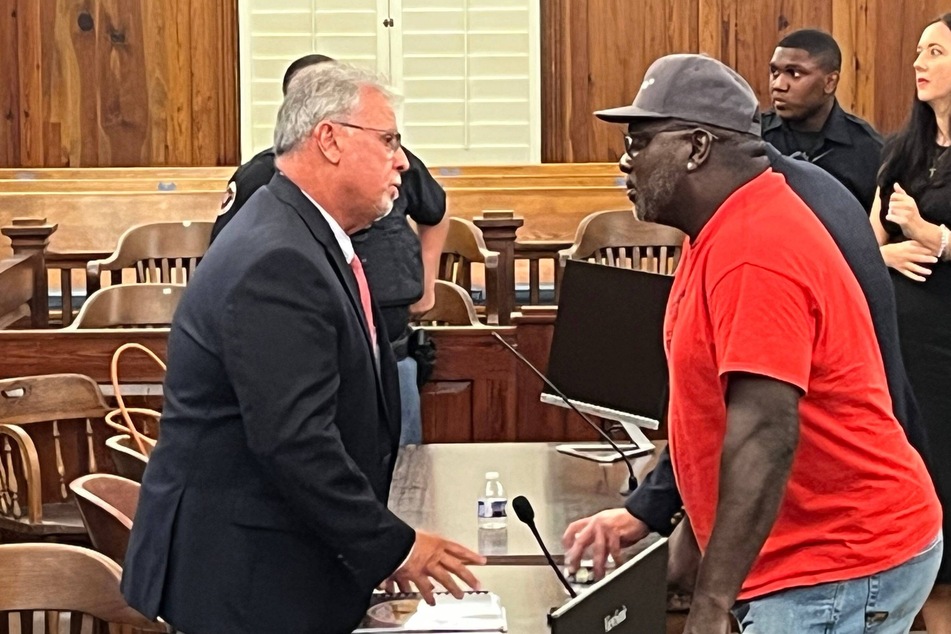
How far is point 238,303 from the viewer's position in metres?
2.39

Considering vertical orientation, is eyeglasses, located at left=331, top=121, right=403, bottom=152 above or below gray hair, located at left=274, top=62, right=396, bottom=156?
below

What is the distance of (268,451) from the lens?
2.37m

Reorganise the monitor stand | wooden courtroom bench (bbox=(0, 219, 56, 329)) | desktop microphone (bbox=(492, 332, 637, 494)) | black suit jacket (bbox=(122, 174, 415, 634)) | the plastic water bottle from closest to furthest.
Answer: black suit jacket (bbox=(122, 174, 415, 634)), the plastic water bottle, desktop microphone (bbox=(492, 332, 637, 494)), the monitor stand, wooden courtroom bench (bbox=(0, 219, 56, 329))

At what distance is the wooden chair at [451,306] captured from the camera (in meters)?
5.59

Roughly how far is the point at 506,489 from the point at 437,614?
0.99 meters

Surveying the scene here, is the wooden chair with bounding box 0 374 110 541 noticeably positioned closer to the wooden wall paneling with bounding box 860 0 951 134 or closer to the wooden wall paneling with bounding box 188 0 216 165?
the wooden wall paneling with bounding box 188 0 216 165

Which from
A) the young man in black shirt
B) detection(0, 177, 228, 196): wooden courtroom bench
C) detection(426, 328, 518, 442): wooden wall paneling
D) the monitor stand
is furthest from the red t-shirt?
detection(0, 177, 228, 196): wooden courtroom bench

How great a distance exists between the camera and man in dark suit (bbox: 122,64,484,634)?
2385mm

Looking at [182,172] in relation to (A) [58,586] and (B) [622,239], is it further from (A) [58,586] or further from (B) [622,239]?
(A) [58,586]

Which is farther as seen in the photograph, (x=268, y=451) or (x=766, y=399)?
(x=268, y=451)

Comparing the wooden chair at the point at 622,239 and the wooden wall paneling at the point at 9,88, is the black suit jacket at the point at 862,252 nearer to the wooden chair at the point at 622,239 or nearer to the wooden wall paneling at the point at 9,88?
the wooden chair at the point at 622,239

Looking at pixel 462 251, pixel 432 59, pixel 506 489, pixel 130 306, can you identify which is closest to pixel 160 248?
pixel 462 251

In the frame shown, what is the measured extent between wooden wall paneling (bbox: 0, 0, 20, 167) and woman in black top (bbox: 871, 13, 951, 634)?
5.74 meters

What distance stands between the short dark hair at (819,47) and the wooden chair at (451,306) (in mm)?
1446
